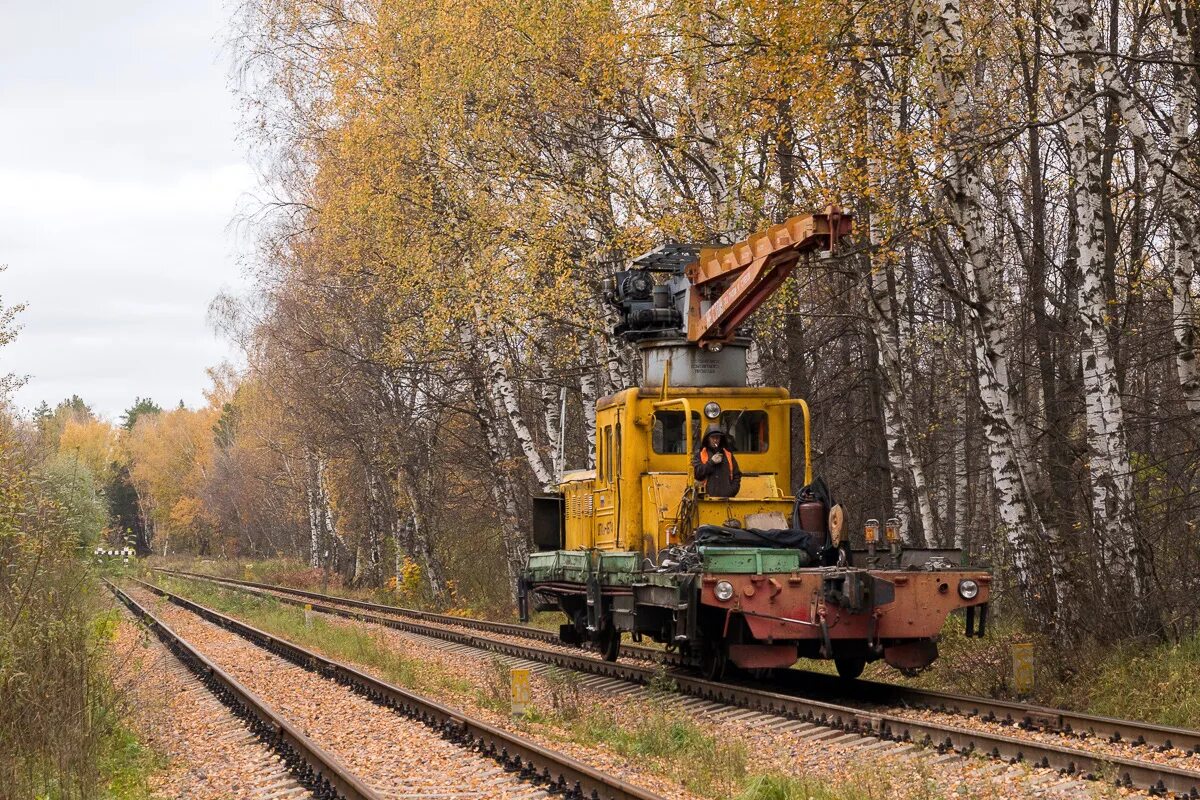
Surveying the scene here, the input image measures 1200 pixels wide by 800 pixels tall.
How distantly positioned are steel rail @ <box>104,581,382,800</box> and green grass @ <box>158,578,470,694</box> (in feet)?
6.02

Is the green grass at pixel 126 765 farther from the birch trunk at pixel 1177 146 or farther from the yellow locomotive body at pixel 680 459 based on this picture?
the birch trunk at pixel 1177 146

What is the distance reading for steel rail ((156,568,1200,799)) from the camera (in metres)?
7.91

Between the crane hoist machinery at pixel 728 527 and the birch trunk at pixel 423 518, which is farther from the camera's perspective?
the birch trunk at pixel 423 518

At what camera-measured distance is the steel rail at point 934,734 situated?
791 cm

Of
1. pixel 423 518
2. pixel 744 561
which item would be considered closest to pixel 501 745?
pixel 744 561

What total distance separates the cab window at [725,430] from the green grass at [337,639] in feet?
11.5

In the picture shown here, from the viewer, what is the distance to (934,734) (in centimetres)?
987

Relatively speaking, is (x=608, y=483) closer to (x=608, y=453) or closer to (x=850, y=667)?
(x=608, y=453)

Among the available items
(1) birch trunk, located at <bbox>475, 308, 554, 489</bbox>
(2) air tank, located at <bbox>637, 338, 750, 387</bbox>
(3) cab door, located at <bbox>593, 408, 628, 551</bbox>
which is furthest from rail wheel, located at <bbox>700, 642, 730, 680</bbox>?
(1) birch trunk, located at <bbox>475, 308, 554, 489</bbox>

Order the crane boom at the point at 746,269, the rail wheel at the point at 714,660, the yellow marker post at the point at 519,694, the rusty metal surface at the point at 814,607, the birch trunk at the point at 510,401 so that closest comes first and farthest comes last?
the crane boom at the point at 746,269
the rusty metal surface at the point at 814,607
the yellow marker post at the point at 519,694
the rail wheel at the point at 714,660
the birch trunk at the point at 510,401

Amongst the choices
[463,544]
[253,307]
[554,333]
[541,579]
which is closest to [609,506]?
[541,579]

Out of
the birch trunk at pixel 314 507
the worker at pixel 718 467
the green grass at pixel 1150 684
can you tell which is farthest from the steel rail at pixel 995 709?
the birch trunk at pixel 314 507

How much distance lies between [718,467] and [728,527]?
94 centimetres

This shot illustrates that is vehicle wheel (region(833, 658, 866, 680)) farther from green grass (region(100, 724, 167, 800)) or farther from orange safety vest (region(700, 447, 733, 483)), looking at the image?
green grass (region(100, 724, 167, 800))
